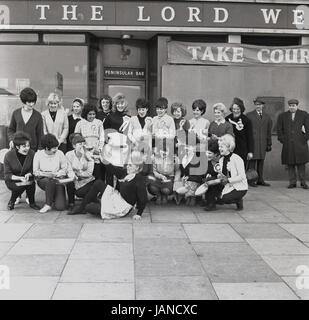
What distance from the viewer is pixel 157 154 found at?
895 cm

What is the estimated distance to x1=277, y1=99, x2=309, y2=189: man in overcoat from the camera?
11427 mm

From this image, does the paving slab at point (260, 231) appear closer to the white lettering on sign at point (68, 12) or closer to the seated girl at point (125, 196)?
the seated girl at point (125, 196)

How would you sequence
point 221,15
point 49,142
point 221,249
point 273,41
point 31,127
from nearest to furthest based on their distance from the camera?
1. point 221,249
2. point 49,142
3. point 31,127
4. point 221,15
5. point 273,41

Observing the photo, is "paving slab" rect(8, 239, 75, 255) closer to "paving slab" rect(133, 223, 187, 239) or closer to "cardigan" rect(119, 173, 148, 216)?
"paving slab" rect(133, 223, 187, 239)

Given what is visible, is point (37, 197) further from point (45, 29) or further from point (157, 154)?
point (45, 29)

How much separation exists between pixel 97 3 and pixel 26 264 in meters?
8.15

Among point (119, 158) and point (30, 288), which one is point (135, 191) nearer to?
point (119, 158)

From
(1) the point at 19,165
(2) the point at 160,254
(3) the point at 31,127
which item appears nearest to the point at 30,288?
(2) the point at 160,254

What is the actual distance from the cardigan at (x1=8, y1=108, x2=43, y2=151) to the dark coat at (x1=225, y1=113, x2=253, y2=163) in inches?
158

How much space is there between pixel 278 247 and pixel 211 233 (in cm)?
103

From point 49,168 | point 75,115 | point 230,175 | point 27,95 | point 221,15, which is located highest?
point 221,15

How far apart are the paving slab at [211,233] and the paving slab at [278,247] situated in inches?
10.9

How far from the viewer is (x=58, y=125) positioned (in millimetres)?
9367
